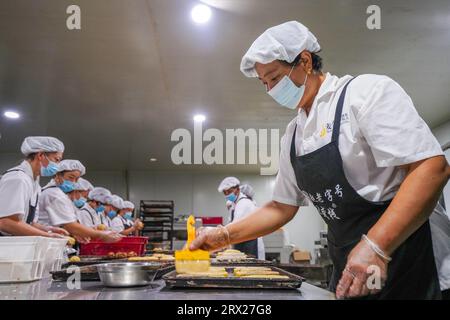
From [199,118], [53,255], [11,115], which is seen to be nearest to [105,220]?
[11,115]

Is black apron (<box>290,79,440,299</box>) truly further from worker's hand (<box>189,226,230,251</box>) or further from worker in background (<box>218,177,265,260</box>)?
worker in background (<box>218,177,265,260</box>)

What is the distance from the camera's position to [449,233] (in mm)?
1236

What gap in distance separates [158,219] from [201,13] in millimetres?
7370

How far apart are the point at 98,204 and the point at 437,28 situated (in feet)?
22.0

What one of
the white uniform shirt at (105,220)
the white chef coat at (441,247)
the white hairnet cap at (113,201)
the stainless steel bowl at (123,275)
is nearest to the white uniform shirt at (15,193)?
the stainless steel bowl at (123,275)

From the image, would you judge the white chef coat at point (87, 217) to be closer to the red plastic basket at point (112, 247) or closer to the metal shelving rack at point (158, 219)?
A: the red plastic basket at point (112, 247)

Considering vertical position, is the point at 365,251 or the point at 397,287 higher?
the point at 365,251

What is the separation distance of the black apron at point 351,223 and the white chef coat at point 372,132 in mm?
33

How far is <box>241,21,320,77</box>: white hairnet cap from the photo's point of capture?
143 cm

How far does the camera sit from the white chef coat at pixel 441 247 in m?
1.21

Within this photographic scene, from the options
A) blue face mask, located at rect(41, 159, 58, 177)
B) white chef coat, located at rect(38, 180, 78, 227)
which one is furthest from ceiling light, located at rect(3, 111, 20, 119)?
blue face mask, located at rect(41, 159, 58, 177)

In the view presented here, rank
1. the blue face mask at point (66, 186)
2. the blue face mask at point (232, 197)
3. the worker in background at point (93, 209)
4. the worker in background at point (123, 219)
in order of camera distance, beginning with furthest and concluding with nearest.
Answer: the worker in background at point (123, 219) < the worker in background at point (93, 209) < the blue face mask at point (232, 197) < the blue face mask at point (66, 186)
